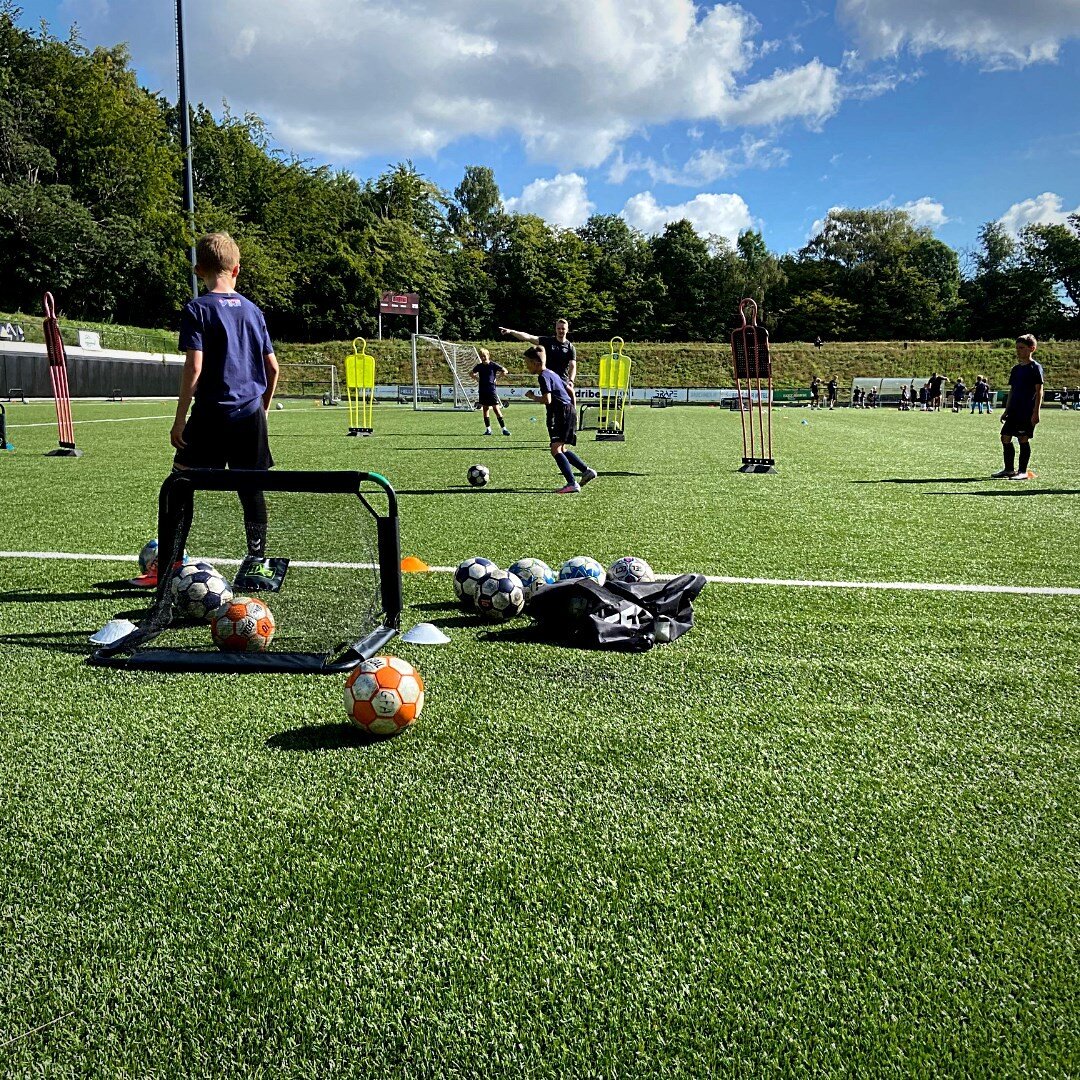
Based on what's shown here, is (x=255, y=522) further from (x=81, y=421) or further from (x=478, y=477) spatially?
(x=81, y=421)

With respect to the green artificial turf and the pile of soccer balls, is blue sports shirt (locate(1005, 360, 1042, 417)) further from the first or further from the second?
the pile of soccer balls

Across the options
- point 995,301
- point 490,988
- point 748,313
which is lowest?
point 490,988

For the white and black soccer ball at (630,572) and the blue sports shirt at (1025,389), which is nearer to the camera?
the white and black soccer ball at (630,572)

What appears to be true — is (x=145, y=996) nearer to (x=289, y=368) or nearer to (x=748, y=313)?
(x=748, y=313)

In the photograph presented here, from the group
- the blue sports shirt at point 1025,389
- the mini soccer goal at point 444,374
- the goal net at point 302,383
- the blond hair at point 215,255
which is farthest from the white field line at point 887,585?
the goal net at point 302,383

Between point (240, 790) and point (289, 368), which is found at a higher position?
point (289, 368)

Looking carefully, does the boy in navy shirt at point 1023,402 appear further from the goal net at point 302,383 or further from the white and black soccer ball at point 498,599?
the goal net at point 302,383

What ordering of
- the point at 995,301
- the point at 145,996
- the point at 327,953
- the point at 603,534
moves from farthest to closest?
the point at 995,301
the point at 603,534
the point at 327,953
the point at 145,996

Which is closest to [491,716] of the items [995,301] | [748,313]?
[748,313]

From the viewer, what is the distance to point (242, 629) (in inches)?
161

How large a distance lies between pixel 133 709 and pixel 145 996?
174 cm

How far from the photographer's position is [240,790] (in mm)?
2689

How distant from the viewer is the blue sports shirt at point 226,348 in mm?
4703

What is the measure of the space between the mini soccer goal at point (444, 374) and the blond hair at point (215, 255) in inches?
862
